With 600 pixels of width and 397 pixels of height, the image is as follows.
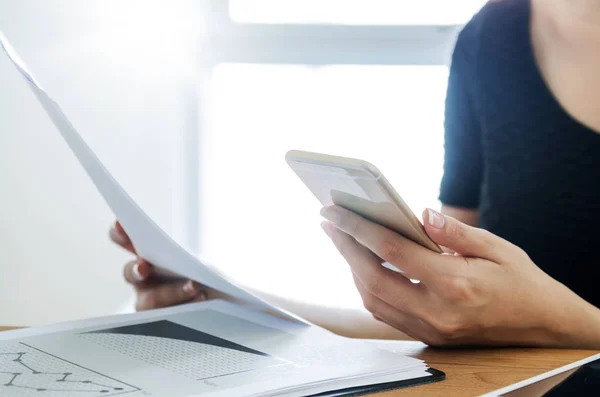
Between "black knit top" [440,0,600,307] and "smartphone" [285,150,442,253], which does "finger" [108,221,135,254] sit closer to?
"smartphone" [285,150,442,253]

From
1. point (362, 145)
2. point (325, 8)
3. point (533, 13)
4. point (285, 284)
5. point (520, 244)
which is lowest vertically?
point (520, 244)

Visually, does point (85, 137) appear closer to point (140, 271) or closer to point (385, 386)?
point (140, 271)

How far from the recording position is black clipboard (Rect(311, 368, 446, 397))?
18.2 inches

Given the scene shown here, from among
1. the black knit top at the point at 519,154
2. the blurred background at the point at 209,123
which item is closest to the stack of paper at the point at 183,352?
the black knit top at the point at 519,154

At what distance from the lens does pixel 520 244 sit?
100cm

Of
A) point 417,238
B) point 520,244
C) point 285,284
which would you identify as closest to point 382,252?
point 417,238

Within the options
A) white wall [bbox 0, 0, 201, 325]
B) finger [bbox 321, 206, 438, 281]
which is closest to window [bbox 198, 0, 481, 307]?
white wall [bbox 0, 0, 201, 325]

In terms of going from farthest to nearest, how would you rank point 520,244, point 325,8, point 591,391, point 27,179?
point 325,8 → point 27,179 → point 520,244 → point 591,391

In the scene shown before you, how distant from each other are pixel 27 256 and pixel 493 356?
1.45 meters

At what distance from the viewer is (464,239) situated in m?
0.56

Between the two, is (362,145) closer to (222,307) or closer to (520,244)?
(520,244)

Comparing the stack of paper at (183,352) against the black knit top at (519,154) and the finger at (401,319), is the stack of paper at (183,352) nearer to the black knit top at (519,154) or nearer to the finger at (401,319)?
the finger at (401,319)

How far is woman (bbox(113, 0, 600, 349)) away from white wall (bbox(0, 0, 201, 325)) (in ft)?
3.12

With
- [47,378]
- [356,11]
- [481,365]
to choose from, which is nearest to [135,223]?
[47,378]
